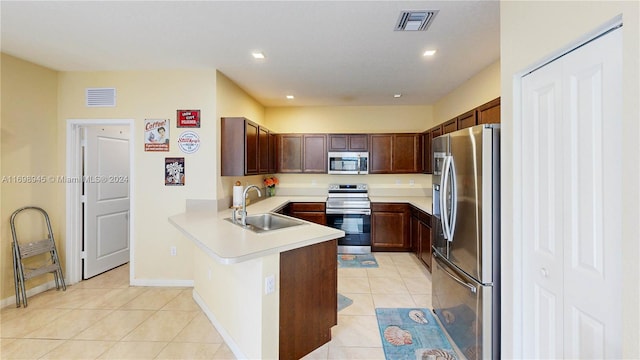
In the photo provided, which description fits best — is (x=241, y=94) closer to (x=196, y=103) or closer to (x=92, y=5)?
(x=196, y=103)

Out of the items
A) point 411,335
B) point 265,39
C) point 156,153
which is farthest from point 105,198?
point 411,335

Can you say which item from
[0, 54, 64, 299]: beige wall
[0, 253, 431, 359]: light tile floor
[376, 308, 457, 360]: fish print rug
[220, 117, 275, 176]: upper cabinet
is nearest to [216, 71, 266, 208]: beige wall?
[220, 117, 275, 176]: upper cabinet

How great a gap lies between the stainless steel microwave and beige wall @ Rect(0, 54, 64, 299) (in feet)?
12.4

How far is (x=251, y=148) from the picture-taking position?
11.9 ft

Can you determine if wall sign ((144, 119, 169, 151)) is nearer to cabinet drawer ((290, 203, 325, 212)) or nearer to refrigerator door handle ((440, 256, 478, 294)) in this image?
cabinet drawer ((290, 203, 325, 212))

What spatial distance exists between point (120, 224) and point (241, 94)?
265 centimetres

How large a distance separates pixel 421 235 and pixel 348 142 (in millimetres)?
1987

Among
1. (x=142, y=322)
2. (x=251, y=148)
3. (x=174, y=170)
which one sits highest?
(x=251, y=148)

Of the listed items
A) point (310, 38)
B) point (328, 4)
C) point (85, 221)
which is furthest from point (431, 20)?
point (85, 221)

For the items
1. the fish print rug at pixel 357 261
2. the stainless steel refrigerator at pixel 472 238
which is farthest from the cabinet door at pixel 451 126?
the fish print rug at pixel 357 261

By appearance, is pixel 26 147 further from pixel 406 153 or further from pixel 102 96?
pixel 406 153

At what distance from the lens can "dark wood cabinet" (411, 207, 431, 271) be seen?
3658 millimetres
